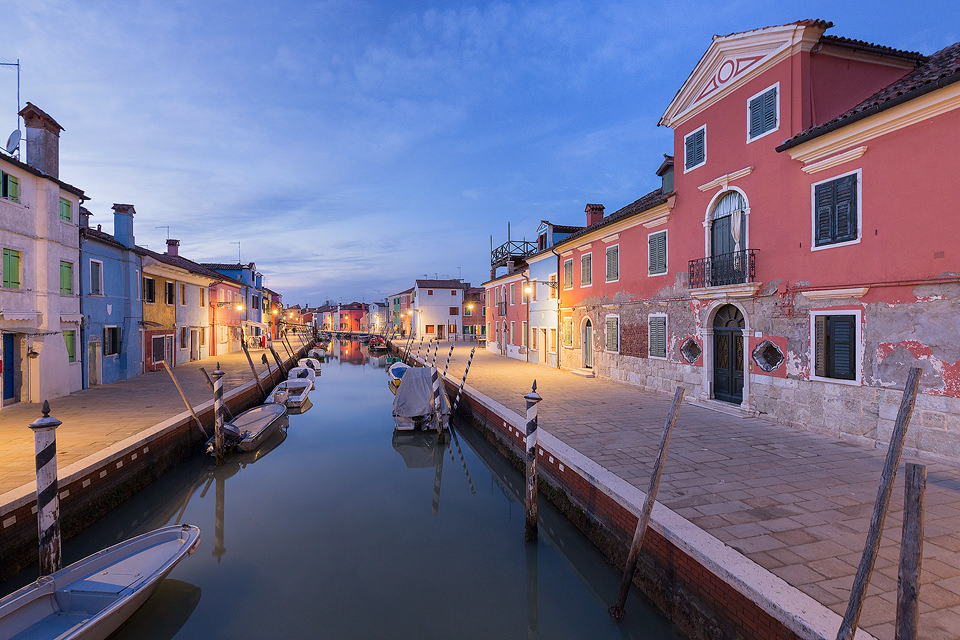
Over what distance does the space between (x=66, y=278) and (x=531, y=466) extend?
1740 centimetres

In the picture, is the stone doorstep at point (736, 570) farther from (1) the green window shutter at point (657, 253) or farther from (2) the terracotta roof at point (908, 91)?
(1) the green window shutter at point (657, 253)

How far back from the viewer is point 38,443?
18.2 ft

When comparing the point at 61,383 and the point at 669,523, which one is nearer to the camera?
the point at 669,523

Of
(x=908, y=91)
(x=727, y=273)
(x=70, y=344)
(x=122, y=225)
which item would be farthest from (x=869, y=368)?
(x=122, y=225)

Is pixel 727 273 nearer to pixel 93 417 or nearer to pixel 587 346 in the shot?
pixel 587 346

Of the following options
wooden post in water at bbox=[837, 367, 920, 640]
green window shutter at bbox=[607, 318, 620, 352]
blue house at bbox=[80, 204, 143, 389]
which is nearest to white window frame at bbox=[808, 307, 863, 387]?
wooden post in water at bbox=[837, 367, 920, 640]

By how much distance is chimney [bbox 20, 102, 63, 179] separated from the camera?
1412 cm

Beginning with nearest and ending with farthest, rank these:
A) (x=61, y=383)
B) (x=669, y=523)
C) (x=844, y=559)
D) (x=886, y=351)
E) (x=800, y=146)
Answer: (x=844, y=559) < (x=669, y=523) < (x=886, y=351) < (x=800, y=146) < (x=61, y=383)

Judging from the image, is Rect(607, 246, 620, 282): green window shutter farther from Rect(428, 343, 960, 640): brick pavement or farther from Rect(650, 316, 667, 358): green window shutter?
Rect(428, 343, 960, 640): brick pavement

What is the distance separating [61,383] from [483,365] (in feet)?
58.8

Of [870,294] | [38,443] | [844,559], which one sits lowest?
[844,559]

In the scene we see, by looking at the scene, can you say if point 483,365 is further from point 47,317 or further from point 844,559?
point 844,559

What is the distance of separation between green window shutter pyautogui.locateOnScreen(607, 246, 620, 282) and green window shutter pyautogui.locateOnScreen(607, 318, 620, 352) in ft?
5.73

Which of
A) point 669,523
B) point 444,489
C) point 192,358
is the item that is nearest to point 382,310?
point 192,358
